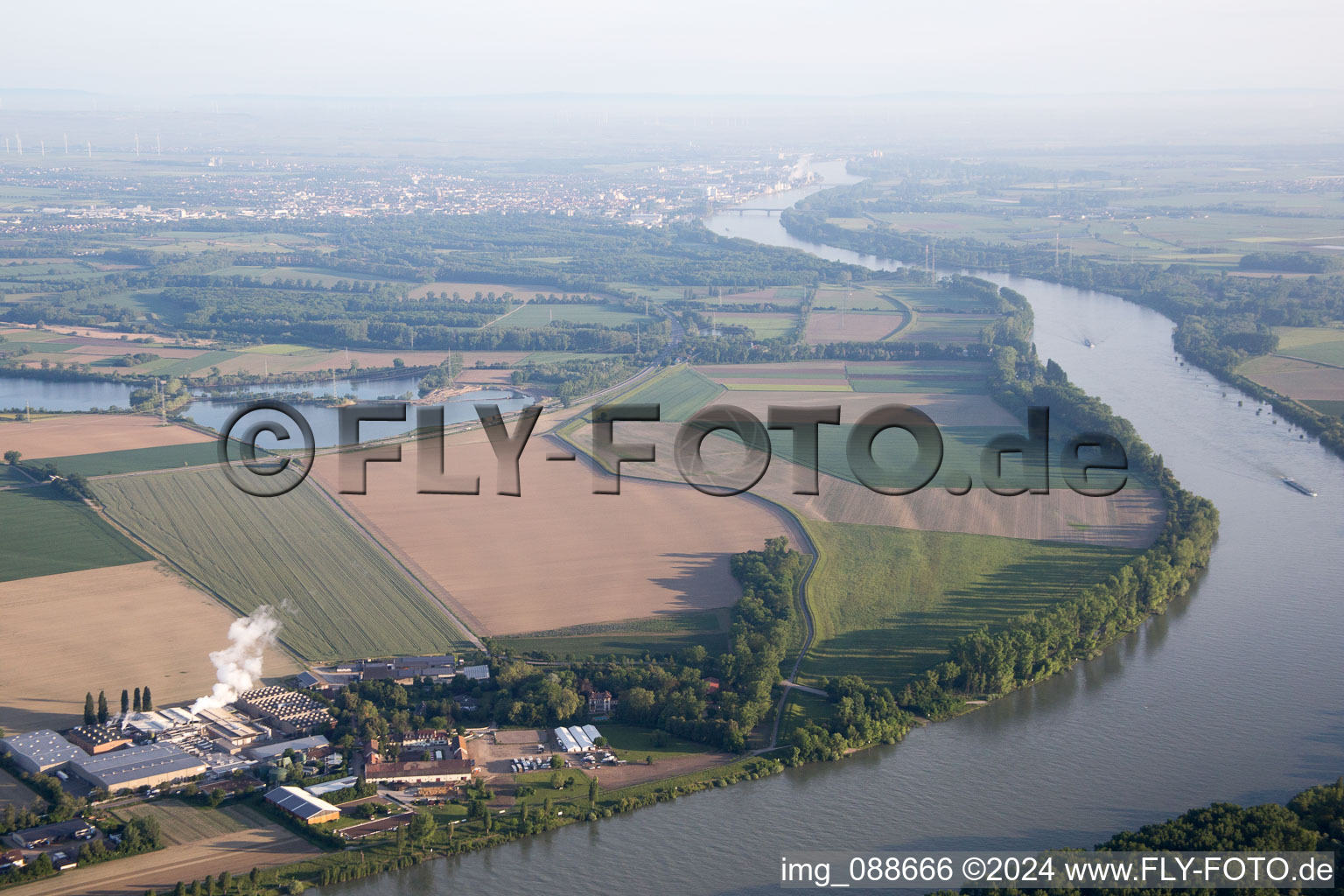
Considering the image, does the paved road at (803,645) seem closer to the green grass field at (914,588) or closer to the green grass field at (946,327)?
the green grass field at (914,588)

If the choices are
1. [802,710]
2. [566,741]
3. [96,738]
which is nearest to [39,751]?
[96,738]

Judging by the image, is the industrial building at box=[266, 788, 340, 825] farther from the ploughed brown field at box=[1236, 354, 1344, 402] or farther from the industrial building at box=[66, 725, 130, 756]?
the ploughed brown field at box=[1236, 354, 1344, 402]

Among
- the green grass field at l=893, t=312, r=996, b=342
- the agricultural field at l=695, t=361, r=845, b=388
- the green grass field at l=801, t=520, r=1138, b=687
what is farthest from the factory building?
the green grass field at l=893, t=312, r=996, b=342

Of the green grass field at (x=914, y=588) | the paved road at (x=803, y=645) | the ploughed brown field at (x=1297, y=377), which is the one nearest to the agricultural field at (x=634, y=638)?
the paved road at (x=803, y=645)

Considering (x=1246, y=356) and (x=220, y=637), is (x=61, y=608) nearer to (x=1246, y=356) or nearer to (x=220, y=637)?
(x=220, y=637)

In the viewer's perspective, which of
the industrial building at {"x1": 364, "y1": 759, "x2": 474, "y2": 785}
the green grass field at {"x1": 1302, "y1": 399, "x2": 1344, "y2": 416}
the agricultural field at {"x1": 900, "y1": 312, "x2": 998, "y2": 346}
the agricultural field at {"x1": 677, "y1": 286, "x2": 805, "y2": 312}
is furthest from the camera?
the agricultural field at {"x1": 677, "y1": 286, "x2": 805, "y2": 312}
